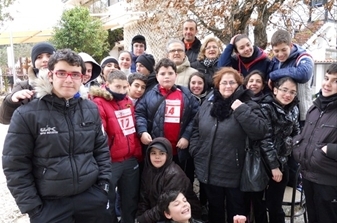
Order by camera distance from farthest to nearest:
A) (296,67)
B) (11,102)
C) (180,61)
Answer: (180,61), (296,67), (11,102)

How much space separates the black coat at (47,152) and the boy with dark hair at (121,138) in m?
0.62

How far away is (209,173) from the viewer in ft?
10.2

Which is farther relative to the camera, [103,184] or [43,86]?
[103,184]

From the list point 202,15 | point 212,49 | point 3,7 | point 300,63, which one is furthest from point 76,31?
point 300,63

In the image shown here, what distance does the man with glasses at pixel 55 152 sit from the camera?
7.43ft

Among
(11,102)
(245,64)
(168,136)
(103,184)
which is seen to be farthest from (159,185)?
(245,64)

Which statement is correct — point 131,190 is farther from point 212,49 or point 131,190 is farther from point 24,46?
point 24,46

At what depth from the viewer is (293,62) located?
3.39 metres

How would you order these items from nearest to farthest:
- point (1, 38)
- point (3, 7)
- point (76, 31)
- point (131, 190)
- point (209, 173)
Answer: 1. point (209, 173)
2. point (131, 190)
3. point (76, 31)
4. point (3, 7)
5. point (1, 38)

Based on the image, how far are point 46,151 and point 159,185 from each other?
1.26m

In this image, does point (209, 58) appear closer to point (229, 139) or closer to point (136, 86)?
point (136, 86)

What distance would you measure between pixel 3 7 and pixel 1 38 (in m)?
4.74

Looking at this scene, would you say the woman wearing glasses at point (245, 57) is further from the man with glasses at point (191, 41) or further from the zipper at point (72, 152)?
the zipper at point (72, 152)

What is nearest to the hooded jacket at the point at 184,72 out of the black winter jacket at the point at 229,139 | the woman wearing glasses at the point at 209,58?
the woman wearing glasses at the point at 209,58
